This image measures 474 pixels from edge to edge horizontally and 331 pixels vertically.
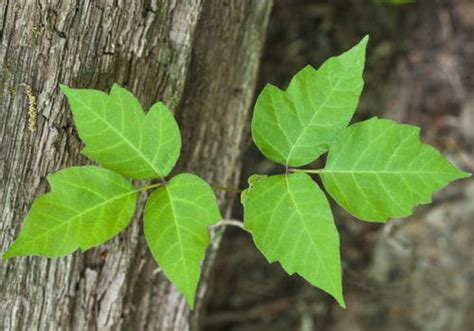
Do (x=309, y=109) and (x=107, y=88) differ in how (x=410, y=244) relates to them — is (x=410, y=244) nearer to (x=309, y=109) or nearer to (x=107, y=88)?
(x=309, y=109)

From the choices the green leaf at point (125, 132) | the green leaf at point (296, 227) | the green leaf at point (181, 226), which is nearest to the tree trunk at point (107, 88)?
the green leaf at point (125, 132)

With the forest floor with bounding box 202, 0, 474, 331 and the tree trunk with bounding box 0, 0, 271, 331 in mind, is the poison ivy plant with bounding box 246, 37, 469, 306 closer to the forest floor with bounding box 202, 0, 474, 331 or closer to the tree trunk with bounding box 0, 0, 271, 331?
the tree trunk with bounding box 0, 0, 271, 331

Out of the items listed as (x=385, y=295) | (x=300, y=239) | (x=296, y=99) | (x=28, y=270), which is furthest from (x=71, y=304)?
(x=385, y=295)

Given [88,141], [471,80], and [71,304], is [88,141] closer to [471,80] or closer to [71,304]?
[71,304]

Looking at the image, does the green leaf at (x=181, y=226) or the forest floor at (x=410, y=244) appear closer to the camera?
the green leaf at (x=181, y=226)

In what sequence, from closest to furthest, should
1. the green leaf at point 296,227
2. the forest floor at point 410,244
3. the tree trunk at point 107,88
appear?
1. the green leaf at point 296,227
2. the tree trunk at point 107,88
3. the forest floor at point 410,244

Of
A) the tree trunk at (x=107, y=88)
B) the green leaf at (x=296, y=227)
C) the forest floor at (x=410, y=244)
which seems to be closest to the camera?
the green leaf at (x=296, y=227)

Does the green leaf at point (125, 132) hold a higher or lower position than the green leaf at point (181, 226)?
higher

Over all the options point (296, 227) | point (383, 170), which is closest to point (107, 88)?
point (296, 227)

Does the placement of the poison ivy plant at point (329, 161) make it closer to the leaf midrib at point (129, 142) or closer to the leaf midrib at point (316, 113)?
the leaf midrib at point (316, 113)
